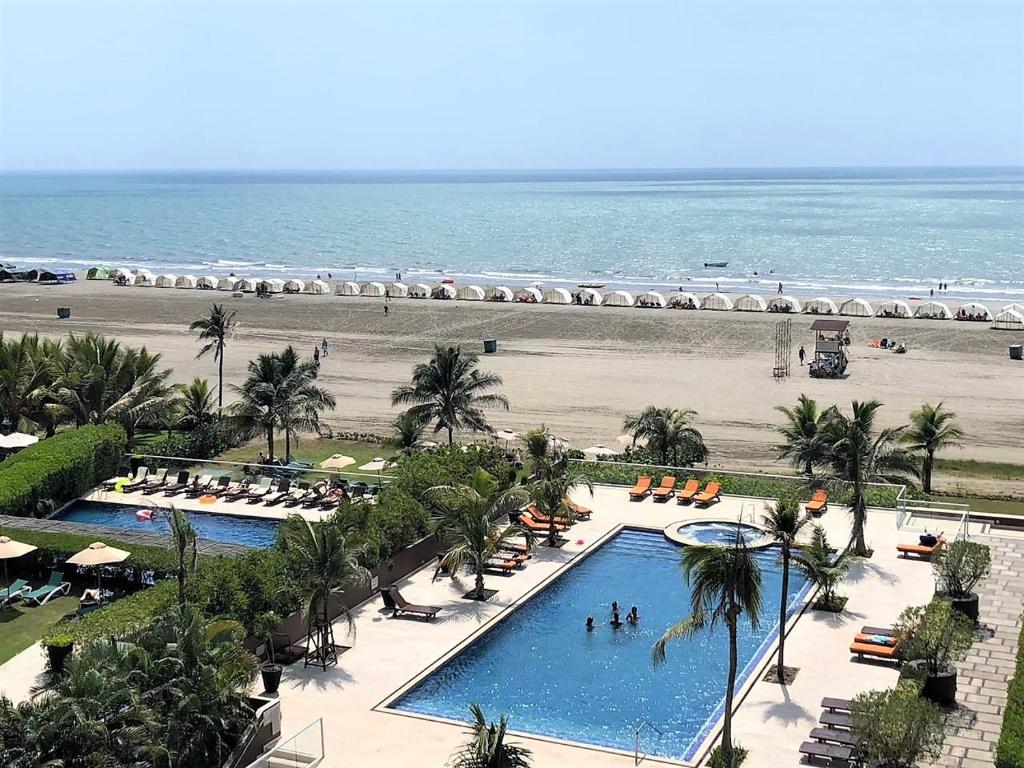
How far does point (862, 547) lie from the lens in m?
24.1

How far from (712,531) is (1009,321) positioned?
126ft

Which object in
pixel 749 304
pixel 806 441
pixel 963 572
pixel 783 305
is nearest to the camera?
pixel 963 572

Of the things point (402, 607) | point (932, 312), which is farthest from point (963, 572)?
point (932, 312)

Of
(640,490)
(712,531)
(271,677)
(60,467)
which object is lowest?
(271,677)

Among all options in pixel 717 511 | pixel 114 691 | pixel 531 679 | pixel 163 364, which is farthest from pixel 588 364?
pixel 114 691

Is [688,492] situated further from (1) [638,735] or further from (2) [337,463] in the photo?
(1) [638,735]

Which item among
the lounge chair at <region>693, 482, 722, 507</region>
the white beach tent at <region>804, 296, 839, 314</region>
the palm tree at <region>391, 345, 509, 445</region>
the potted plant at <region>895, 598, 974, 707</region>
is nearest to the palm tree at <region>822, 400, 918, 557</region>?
the lounge chair at <region>693, 482, 722, 507</region>

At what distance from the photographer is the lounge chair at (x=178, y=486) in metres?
29.7

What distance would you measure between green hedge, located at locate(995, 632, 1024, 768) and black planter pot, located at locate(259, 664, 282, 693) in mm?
9936

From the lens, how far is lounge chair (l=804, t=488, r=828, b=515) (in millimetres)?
27375

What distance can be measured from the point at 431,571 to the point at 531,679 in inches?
212

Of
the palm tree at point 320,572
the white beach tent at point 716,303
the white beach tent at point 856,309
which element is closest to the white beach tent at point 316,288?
the white beach tent at point 716,303

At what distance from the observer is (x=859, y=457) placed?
23500 mm

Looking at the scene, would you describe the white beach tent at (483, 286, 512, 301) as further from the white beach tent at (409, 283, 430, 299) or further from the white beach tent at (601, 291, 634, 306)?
the white beach tent at (601, 291, 634, 306)
